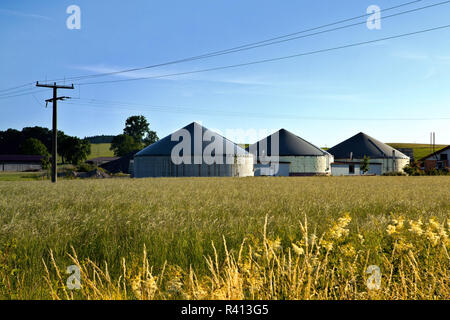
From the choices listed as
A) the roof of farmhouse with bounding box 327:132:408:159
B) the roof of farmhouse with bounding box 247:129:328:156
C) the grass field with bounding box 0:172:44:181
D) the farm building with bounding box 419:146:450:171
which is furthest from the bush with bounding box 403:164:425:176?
the grass field with bounding box 0:172:44:181

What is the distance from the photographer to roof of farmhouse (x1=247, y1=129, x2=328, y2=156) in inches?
Result: 2566

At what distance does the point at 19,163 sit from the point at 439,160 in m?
94.1

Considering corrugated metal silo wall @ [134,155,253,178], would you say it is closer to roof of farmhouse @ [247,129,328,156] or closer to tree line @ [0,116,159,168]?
roof of farmhouse @ [247,129,328,156]

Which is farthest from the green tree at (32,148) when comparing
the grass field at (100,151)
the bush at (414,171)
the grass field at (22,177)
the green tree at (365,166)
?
the bush at (414,171)

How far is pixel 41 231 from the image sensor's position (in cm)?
570

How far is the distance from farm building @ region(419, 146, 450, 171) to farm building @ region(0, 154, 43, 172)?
87388 millimetres

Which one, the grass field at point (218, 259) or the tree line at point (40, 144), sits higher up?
the tree line at point (40, 144)

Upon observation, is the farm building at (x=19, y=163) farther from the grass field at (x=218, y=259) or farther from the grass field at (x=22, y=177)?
the grass field at (x=218, y=259)

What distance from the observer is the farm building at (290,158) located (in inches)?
2452

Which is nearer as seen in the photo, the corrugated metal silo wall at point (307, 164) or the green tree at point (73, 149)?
the corrugated metal silo wall at point (307, 164)

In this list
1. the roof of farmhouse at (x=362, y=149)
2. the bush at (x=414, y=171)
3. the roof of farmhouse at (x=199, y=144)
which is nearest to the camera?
the roof of farmhouse at (x=199, y=144)

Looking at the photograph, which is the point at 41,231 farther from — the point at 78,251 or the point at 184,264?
the point at 184,264
